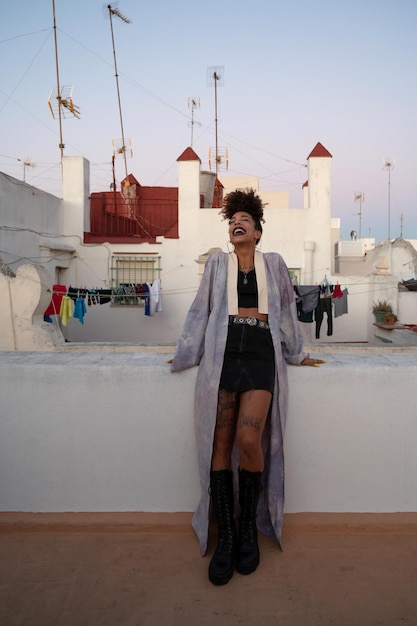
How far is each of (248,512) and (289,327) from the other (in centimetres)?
95

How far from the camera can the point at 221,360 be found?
2.41 m

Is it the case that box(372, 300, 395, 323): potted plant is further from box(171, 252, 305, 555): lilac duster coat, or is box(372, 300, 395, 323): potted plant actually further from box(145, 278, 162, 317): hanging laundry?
box(171, 252, 305, 555): lilac duster coat

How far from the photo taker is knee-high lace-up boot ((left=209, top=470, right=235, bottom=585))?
2.13 m

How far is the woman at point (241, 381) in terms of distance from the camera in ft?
7.55

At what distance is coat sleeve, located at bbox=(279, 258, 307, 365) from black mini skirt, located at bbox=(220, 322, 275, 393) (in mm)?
165

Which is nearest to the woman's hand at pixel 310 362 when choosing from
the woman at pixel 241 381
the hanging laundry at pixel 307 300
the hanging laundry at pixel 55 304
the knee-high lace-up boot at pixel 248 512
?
the woman at pixel 241 381

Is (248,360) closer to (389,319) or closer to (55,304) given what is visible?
(55,304)

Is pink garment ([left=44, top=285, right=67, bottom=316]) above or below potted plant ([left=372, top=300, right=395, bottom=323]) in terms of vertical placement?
above

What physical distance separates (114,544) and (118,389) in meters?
0.75

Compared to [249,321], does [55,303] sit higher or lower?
lower

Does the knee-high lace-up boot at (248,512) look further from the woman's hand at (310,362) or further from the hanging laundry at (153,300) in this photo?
the hanging laundry at (153,300)

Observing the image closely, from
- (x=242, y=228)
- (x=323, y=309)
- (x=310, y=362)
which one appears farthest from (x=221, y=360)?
(x=323, y=309)

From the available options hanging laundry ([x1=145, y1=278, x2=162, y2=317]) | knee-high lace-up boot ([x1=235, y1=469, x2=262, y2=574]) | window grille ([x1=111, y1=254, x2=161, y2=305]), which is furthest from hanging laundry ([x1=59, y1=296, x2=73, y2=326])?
knee-high lace-up boot ([x1=235, y1=469, x2=262, y2=574])

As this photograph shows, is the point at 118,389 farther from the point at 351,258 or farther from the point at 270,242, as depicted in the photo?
the point at 351,258
